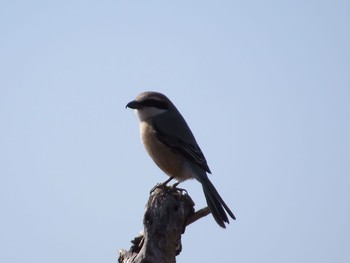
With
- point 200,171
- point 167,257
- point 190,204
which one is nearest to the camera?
point 167,257

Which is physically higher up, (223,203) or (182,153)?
(182,153)

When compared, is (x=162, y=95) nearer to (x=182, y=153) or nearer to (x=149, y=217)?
(x=182, y=153)

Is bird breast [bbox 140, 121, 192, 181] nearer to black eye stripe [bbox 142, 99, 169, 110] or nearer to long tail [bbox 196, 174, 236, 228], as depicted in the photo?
long tail [bbox 196, 174, 236, 228]

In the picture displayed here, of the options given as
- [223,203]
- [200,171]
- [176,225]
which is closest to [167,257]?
[176,225]

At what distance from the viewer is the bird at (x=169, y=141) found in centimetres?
996

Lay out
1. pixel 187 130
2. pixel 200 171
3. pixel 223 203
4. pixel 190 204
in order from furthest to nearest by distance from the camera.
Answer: pixel 187 130
pixel 200 171
pixel 223 203
pixel 190 204

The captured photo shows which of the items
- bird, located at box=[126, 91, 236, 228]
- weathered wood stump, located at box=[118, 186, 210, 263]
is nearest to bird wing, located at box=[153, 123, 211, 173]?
bird, located at box=[126, 91, 236, 228]

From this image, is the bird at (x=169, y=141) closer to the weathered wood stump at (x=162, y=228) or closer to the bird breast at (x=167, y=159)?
the bird breast at (x=167, y=159)

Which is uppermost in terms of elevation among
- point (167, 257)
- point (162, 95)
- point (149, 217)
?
point (162, 95)

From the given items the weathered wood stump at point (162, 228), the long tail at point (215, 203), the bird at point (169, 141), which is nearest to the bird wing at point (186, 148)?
the bird at point (169, 141)

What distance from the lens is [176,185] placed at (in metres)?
9.58

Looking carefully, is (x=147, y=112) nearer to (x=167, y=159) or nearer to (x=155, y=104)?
(x=155, y=104)

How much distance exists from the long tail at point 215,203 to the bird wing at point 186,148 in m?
0.30

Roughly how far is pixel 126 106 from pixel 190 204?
115 inches
